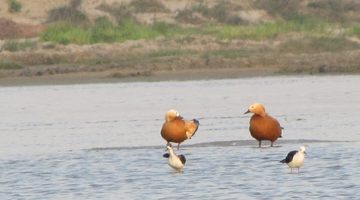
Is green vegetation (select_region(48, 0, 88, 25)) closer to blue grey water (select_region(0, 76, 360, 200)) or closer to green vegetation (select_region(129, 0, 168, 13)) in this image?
green vegetation (select_region(129, 0, 168, 13))

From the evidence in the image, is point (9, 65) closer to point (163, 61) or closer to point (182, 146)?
point (163, 61)

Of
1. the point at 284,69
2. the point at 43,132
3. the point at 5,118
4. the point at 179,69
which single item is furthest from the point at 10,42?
the point at 43,132

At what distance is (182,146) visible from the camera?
19641 mm

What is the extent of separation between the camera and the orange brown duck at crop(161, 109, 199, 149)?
19.0 m

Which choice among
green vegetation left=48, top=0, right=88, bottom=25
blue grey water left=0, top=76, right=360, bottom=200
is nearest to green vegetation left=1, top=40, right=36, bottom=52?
blue grey water left=0, top=76, right=360, bottom=200

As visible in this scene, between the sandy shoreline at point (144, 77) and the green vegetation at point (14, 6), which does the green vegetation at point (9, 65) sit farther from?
the green vegetation at point (14, 6)

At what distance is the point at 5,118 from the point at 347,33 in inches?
649

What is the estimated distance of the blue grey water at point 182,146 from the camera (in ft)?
50.6

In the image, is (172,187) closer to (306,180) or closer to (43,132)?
(306,180)

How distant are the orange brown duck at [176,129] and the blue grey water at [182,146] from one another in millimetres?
189

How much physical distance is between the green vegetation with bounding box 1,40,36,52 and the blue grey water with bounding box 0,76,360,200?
18.0 ft

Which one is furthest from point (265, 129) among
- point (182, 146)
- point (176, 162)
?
point (176, 162)

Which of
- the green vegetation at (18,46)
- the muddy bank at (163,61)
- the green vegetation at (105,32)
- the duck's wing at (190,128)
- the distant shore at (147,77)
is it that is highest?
the duck's wing at (190,128)

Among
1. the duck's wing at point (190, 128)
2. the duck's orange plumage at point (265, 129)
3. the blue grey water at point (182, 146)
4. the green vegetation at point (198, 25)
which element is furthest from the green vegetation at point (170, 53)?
the duck's orange plumage at point (265, 129)
